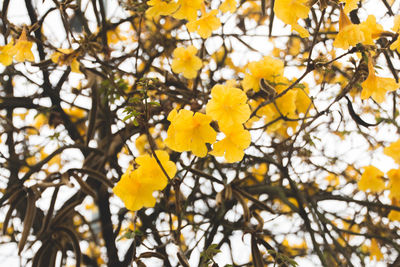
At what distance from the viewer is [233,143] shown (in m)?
1.03

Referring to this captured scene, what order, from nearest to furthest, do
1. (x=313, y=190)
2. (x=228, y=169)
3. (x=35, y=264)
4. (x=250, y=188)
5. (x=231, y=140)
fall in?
(x=231, y=140) → (x=35, y=264) → (x=250, y=188) → (x=228, y=169) → (x=313, y=190)

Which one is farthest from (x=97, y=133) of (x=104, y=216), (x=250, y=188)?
(x=250, y=188)

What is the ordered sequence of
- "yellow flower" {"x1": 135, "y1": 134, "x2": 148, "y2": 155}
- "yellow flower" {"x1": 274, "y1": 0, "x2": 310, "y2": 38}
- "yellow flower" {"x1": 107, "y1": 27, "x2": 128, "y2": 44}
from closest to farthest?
"yellow flower" {"x1": 274, "y1": 0, "x2": 310, "y2": 38}, "yellow flower" {"x1": 135, "y1": 134, "x2": 148, "y2": 155}, "yellow flower" {"x1": 107, "y1": 27, "x2": 128, "y2": 44}

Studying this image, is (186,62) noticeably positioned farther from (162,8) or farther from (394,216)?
(394,216)

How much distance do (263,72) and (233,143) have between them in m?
0.42

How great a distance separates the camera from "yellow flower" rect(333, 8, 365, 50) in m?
0.95

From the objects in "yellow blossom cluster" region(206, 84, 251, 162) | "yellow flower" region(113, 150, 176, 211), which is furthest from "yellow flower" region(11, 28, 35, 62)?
"yellow blossom cluster" region(206, 84, 251, 162)

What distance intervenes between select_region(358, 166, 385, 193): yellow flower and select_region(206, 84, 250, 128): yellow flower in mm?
1141

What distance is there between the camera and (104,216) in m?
1.71

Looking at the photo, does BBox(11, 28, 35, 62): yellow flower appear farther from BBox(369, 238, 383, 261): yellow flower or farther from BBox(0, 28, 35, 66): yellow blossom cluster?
BBox(369, 238, 383, 261): yellow flower

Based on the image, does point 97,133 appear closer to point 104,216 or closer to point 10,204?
point 104,216

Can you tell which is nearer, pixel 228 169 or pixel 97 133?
pixel 97 133

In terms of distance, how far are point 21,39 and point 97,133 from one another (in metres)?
0.74

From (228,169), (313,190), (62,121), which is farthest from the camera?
(313,190)
